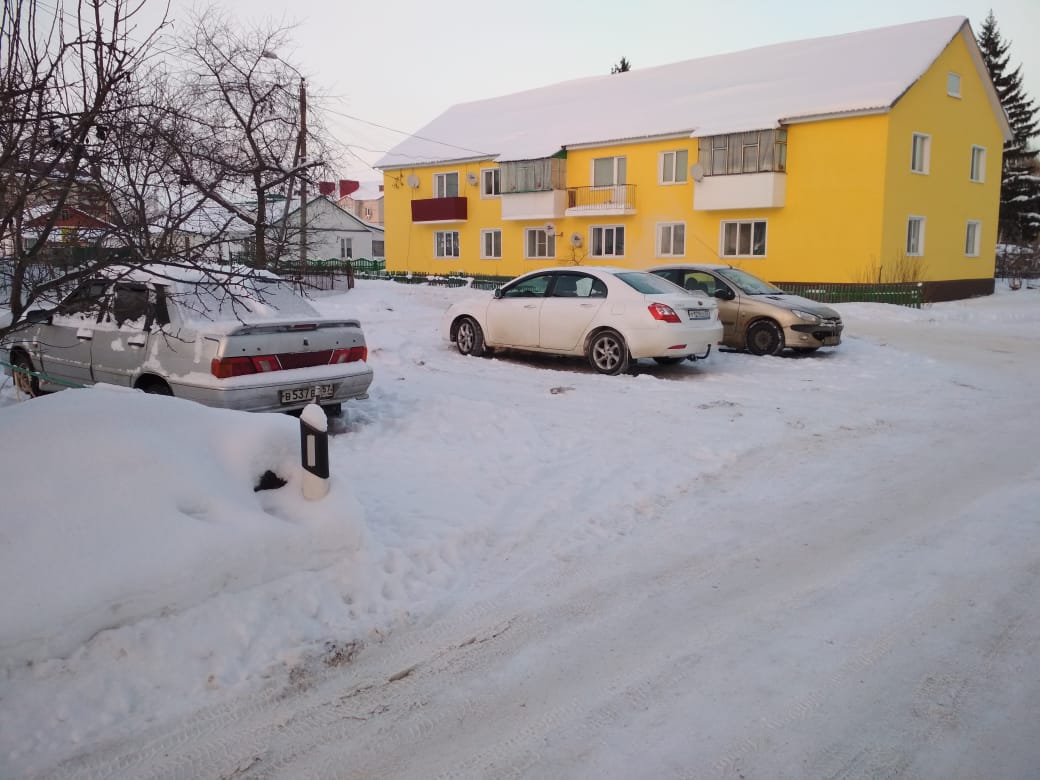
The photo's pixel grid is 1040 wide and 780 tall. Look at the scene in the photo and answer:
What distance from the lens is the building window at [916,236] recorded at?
27688 mm

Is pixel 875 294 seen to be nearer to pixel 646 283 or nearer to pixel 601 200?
pixel 601 200

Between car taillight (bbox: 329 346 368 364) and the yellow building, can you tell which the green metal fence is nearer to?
the yellow building

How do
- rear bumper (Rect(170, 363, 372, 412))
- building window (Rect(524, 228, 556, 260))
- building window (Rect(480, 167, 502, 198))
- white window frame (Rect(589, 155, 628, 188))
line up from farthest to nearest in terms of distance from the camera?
1. building window (Rect(480, 167, 502, 198))
2. building window (Rect(524, 228, 556, 260))
3. white window frame (Rect(589, 155, 628, 188))
4. rear bumper (Rect(170, 363, 372, 412))

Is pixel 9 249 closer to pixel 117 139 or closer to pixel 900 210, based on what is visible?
pixel 117 139

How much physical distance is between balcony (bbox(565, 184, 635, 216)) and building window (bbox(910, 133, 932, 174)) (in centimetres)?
981

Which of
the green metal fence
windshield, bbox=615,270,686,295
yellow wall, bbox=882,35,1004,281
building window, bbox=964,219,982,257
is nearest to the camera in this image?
windshield, bbox=615,270,686,295

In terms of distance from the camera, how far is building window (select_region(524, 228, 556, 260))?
116 feet

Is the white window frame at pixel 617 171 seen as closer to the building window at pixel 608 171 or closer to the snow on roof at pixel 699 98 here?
the building window at pixel 608 171

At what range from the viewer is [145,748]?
310 centimetres

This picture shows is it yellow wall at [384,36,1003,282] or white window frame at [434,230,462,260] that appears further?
white window frame at [434,230,462,260]

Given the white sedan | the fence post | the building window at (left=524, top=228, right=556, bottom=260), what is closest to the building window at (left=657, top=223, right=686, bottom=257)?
the building window at (left=524, top=228, right=556, bottom=260)

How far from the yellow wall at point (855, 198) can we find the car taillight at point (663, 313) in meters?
17.8

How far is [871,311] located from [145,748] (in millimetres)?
21563

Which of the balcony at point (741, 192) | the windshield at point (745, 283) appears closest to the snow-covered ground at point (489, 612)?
the windshield at point (745, 283)
